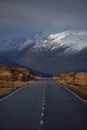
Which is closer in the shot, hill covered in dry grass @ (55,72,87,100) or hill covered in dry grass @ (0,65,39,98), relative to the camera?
hill covered in dry grass @ (55,72,87,100)

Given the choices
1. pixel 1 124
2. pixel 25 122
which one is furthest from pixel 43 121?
pixel 1 124

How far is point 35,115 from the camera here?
82.7 feet

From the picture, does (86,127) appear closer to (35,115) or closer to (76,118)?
(76,118)

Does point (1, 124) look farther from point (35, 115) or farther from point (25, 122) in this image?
point (35, 115)

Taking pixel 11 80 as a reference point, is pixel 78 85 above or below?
below

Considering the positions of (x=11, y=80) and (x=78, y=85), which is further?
(x=11, y=80)

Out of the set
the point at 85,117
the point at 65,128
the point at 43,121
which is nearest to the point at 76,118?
the point at 85,117

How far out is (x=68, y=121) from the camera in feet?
72.5

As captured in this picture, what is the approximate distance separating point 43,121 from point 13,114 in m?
3.99

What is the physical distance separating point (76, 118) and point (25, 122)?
3287 mm

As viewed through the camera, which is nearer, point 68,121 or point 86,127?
point 86,127

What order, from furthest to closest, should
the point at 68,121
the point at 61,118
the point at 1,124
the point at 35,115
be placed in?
the point at 35,115, the point at 61,118, the point at 68,121, the point at 1,124

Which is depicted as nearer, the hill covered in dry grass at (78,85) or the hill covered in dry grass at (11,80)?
the hill covered in dry grass at (78,85)

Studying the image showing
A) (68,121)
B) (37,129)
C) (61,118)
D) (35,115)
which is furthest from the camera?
(35,115)
